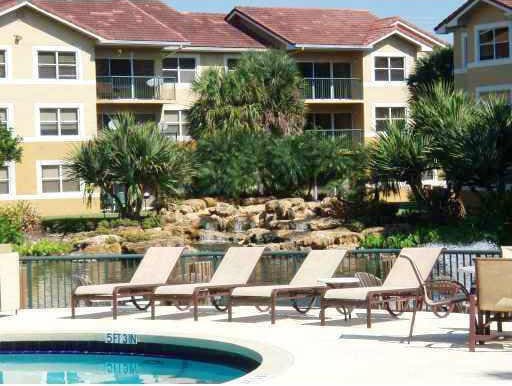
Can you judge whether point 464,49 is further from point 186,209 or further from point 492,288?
point 492,288

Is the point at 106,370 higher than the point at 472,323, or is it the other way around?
the point at 472,323

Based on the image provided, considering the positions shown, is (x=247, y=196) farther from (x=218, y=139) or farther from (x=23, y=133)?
(x=23, y=133)

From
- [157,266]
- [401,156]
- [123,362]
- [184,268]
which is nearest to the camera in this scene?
[123,362]

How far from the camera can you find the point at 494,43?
46.6m

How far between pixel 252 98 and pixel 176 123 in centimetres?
489

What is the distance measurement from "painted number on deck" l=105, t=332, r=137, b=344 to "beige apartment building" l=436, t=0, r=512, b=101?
3240cm

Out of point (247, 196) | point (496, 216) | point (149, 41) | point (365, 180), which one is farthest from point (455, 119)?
point (149, 41)

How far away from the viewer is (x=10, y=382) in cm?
1438

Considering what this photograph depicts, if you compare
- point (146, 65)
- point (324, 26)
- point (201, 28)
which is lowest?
point (146, 65)

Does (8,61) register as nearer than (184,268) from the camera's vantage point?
Result: No

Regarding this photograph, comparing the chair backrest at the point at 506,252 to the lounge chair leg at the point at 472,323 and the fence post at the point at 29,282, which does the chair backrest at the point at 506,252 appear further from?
the fence post at the point at 29,282

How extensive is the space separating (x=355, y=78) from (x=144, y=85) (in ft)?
36.6

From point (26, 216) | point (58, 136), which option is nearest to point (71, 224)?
point (26, 216)

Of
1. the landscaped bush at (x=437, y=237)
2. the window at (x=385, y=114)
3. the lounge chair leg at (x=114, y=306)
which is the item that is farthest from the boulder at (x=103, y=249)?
the window at (x=385, y=114)
